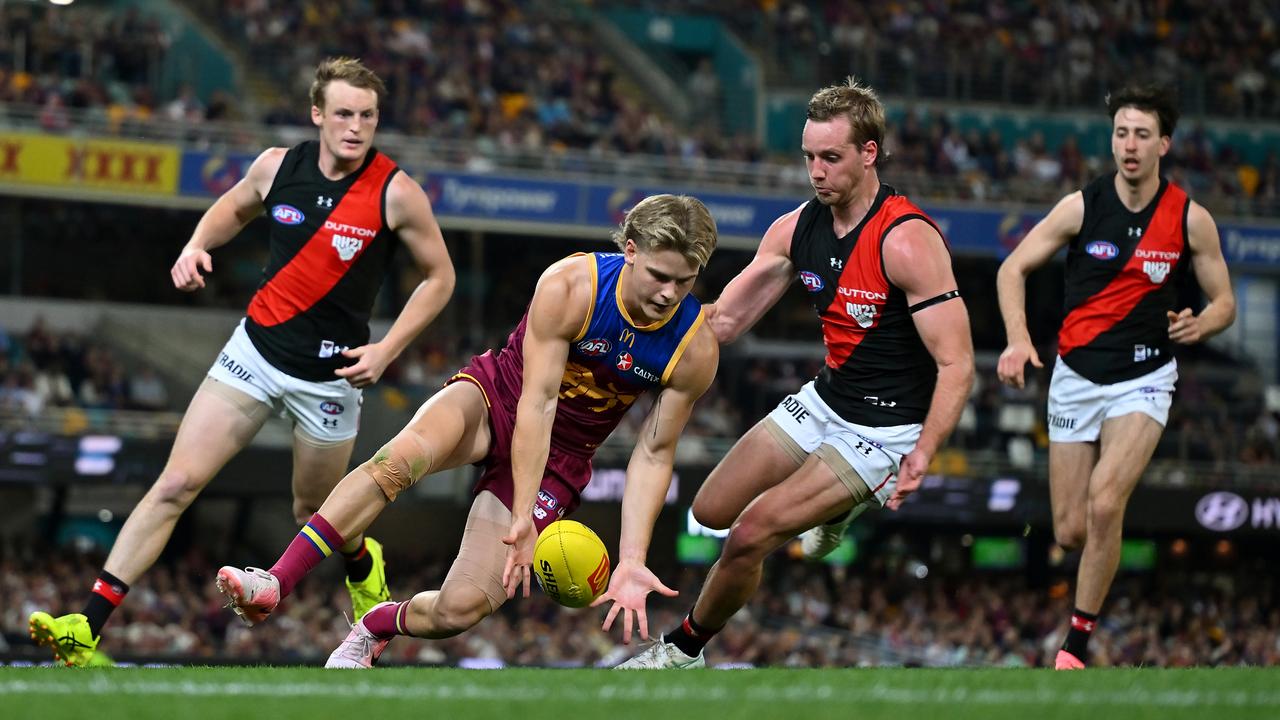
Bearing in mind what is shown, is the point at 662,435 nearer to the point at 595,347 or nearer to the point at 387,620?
the point at 595,347

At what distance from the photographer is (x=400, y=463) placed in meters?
7.41

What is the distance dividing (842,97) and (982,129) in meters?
25.7

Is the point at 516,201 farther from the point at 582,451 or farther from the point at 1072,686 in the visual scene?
the point at 1072,686

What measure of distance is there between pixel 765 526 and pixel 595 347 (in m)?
1.26

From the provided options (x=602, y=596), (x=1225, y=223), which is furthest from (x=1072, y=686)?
(x=1225, y=223)

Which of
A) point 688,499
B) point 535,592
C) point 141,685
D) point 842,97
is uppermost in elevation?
point 842,97

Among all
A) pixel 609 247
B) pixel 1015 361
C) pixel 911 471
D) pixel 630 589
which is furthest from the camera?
pixel 609 247

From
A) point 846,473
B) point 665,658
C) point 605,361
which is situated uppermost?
point 605,361

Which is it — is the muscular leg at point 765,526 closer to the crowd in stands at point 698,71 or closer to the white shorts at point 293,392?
the white shorts at point 293,392

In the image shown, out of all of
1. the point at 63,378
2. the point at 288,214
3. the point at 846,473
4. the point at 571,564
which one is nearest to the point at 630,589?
the point at 571,564

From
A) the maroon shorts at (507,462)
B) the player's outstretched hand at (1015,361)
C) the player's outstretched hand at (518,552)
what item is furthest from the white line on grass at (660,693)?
the player's outstretched hand at (1015,361)

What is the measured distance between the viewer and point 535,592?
23969 millimetres

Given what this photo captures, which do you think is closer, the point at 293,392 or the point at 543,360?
the point at 543,360

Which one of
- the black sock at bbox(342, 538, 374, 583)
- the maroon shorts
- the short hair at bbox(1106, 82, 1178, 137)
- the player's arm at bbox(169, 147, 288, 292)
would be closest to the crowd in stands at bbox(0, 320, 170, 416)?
the black sock at bbox(342, 538, 374, 583)
